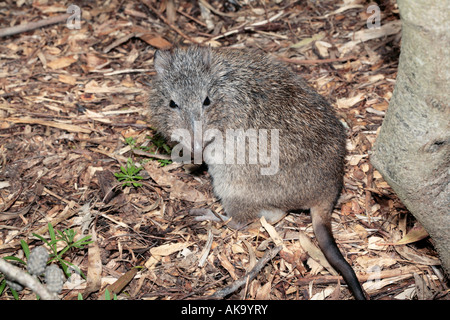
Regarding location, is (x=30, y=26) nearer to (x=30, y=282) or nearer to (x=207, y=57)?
(x=207, y=57)

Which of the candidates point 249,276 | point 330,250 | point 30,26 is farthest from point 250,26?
point 249,276

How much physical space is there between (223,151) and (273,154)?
51 centimetres

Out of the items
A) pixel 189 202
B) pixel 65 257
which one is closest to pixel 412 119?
pixel 189 202

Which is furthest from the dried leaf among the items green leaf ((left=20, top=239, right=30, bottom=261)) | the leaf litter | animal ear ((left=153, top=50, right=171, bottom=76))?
green leaf ((left=20, top=239, right=30, bottom=261))

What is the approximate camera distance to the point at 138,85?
5859 mm

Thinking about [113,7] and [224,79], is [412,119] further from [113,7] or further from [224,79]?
[113,7]

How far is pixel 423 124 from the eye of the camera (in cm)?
290

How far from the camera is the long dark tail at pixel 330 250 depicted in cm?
353

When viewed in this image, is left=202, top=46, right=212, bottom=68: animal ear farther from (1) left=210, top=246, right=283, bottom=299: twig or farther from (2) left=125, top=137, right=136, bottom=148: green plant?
(1) left=210, top=246, right=283, bottom=299: twig

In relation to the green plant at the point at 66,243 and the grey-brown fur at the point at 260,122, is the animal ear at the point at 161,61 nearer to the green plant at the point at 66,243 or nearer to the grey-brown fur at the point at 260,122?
the grey-brown fur at the point at 260,122

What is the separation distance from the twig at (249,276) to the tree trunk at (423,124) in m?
1.29

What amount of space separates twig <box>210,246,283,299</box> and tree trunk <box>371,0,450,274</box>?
129cm

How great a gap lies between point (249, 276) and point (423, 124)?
187cm

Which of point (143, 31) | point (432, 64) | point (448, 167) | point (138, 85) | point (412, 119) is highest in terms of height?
point (432, 64)
